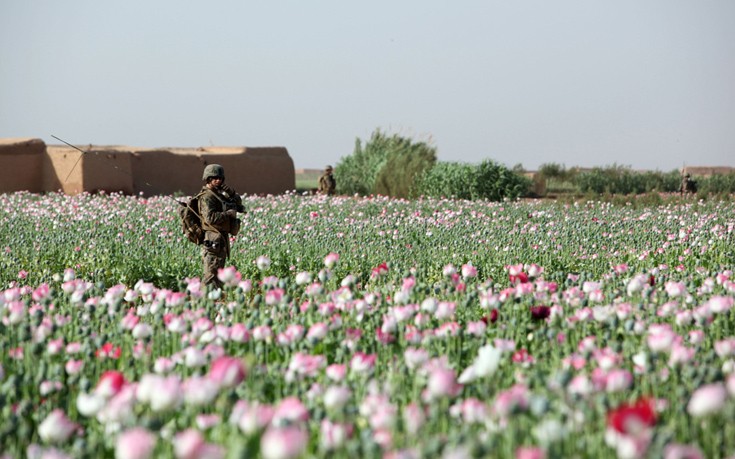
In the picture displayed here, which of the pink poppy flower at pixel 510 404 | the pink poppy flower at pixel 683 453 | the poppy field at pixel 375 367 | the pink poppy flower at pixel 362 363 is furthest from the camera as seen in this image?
the pink poppy flower at pixel 362 363

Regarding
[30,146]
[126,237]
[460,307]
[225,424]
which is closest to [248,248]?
[126,237]

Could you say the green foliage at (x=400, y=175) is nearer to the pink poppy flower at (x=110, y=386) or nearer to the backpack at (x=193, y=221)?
the backpack at (x=193, y=221)

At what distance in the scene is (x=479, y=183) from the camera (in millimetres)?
22453

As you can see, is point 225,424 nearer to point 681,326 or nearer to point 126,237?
point 681,326

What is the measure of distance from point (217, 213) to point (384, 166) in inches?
713

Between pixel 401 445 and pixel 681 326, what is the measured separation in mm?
2591

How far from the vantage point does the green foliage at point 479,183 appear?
73.4 ft

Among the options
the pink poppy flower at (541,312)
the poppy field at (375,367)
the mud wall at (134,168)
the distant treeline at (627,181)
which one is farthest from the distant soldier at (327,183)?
the pink poppy flower at (541,312)

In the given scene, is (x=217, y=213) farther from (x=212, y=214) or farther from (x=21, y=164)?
(x=21, y=164)

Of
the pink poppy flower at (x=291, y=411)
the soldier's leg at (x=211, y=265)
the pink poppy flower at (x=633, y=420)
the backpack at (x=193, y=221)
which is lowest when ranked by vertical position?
the soldier's leg at (x=211, y=265)

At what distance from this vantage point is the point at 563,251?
980 centimetres

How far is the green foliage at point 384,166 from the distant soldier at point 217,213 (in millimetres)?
15984

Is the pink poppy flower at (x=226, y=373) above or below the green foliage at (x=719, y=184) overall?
below

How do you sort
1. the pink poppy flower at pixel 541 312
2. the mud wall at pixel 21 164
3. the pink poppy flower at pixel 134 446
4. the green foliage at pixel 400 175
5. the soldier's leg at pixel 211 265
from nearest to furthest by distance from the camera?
1. the pink poppy flower at pixel 134 446
2. the pink poppy flower at pixel 541 312
3. the soldier's leg at pixel 211 265
4. the mud wall at pixel 21 164
5. the green foliage at pixel 400 175
